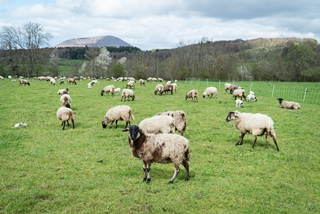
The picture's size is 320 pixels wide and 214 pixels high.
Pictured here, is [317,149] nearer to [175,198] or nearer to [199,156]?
[199,156]

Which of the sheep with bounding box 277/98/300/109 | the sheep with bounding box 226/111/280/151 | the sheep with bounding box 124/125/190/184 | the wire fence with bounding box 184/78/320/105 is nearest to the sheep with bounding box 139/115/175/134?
the sheep with bounding box 124/125/190/184

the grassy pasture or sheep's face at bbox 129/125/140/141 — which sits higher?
sheep's face at bbox 129/125/140/141

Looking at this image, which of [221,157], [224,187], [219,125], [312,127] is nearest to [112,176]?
[224,187]

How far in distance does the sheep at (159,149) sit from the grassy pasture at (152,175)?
27.9 inches

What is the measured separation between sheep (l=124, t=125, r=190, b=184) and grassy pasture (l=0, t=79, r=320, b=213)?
71 cm

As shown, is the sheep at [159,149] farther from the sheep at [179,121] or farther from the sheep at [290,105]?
the sheep at [290,105]

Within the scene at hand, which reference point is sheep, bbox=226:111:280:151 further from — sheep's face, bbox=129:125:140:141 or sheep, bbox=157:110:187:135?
sheep's face, bbox=129:125:140:141

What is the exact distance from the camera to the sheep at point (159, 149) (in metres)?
7.85

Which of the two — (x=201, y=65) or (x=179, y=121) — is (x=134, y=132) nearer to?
(x=179, y=121)

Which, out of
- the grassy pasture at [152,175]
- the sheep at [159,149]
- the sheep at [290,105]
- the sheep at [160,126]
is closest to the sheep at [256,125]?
the grassy pasture at [152,175]

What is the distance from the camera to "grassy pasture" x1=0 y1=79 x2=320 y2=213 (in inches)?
264

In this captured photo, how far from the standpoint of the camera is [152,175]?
8.75m

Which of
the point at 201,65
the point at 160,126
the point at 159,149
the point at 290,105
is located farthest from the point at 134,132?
the point at 201,65

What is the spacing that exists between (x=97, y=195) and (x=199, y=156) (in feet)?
16.6
